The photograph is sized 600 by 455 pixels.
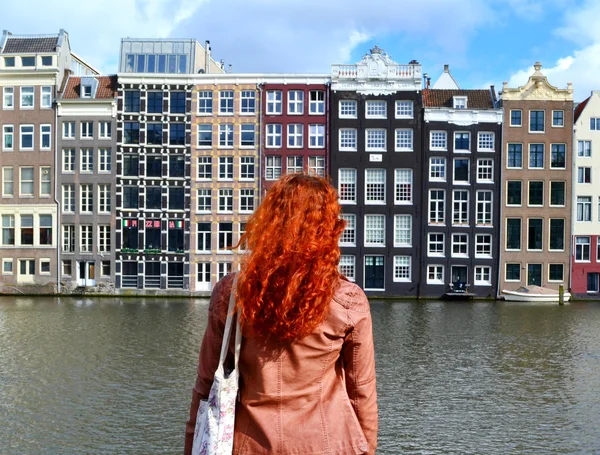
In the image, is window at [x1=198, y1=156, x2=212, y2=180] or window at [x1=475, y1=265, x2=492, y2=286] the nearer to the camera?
window at [x1=475, y1=265, x2=492, y2=286]

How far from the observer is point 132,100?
50.4 meters

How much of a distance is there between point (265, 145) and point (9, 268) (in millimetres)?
20284

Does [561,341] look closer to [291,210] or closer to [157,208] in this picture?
[291,210]

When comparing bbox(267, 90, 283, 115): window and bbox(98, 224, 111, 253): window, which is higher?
bbox(267, 90, 283, 115): window

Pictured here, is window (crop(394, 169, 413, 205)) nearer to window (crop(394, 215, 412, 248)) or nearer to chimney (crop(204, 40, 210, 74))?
window (crop(394, 215, 412, 248))

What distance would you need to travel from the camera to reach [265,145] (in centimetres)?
5025

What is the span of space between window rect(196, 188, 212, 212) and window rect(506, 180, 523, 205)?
68.3ft

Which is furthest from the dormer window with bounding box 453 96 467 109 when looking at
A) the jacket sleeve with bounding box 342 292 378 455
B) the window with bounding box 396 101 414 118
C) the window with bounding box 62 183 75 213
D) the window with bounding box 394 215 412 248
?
the jacket sleeve with bounding box 342 292 378 455

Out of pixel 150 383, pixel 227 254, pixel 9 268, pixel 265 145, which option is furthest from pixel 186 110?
pixel 150 383

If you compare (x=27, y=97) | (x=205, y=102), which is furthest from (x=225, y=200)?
(x=27, y=97)

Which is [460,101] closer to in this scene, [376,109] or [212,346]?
[376,109]

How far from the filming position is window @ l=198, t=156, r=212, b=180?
5034 centimetres

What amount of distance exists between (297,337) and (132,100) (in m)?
49.2

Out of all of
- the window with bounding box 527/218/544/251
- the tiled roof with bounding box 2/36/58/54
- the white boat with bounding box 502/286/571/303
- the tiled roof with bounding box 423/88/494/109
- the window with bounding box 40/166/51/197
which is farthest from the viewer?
the tiled roof with bounding box 2/36/58/54
